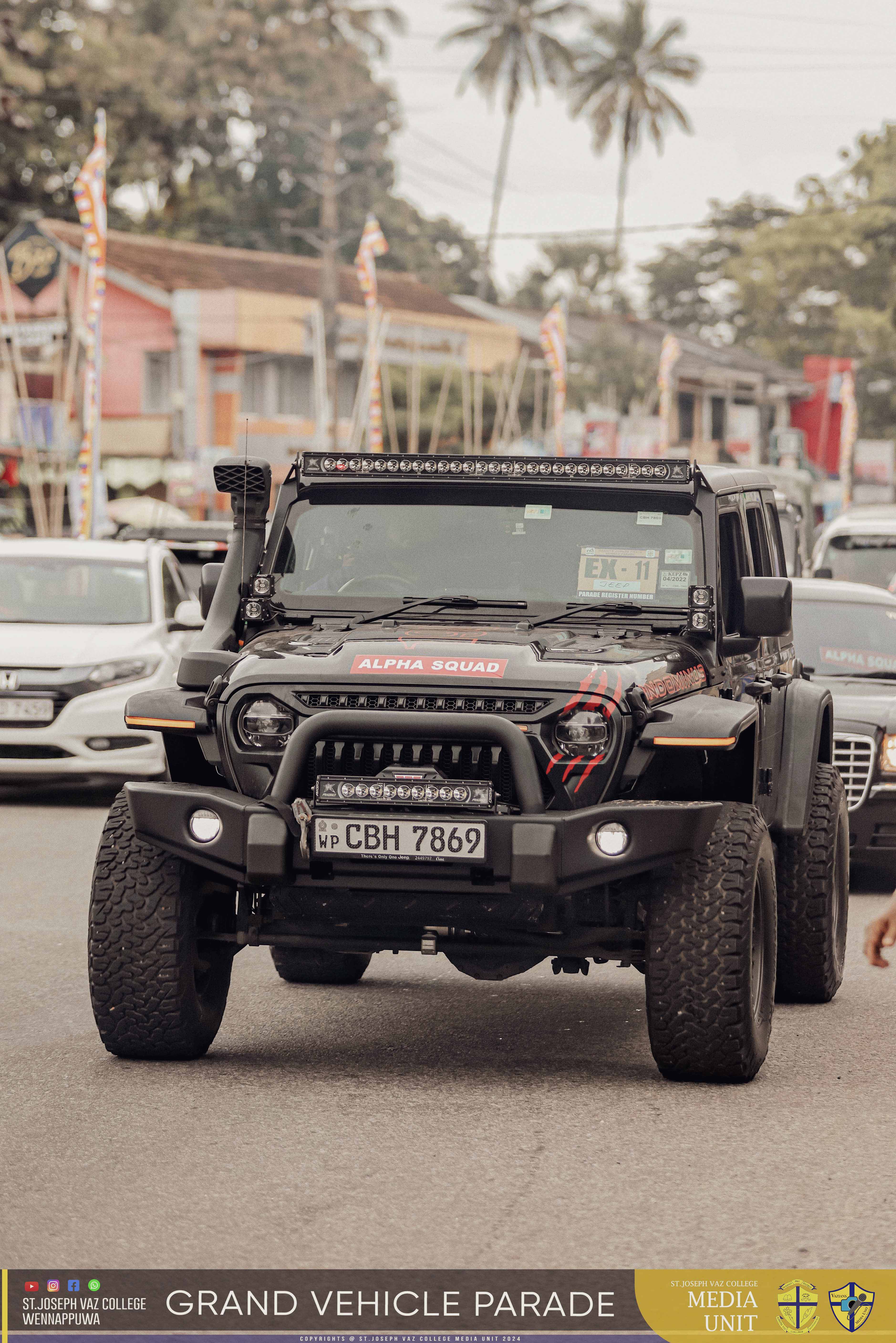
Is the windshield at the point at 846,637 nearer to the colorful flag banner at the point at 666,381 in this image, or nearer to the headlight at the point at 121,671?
the headlight at the point at 121,671

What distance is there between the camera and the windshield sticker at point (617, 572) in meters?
7.29

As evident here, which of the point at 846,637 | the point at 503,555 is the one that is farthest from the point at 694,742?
the point at 846,637

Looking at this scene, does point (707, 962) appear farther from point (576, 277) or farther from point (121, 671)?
point (576, 277)

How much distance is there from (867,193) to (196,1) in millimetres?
22429

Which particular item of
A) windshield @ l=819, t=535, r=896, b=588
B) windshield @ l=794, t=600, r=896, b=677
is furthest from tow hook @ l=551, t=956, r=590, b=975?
windshield @ l=819, t=535, r=896, b=588

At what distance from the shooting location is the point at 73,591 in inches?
622

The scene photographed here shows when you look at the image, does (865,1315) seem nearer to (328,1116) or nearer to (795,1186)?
(795,1186)

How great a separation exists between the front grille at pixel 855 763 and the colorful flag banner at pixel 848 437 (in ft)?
141

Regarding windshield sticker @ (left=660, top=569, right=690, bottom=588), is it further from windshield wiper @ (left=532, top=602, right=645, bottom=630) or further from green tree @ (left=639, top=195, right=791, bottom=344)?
green tree @ (left=639, top=195, right=791, bottom=344)

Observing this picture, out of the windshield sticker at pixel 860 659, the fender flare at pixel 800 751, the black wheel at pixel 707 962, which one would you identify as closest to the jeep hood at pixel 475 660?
the black wheel at pixel 707 962

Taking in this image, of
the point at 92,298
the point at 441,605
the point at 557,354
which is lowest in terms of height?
the point at 441,605

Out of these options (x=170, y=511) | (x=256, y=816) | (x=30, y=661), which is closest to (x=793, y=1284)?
(x=256, y=816)

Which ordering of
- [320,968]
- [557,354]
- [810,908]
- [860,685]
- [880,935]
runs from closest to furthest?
[880,935] → [810,908] → [320,968] → [860,685] → [557,354]

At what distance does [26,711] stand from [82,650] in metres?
0.61
